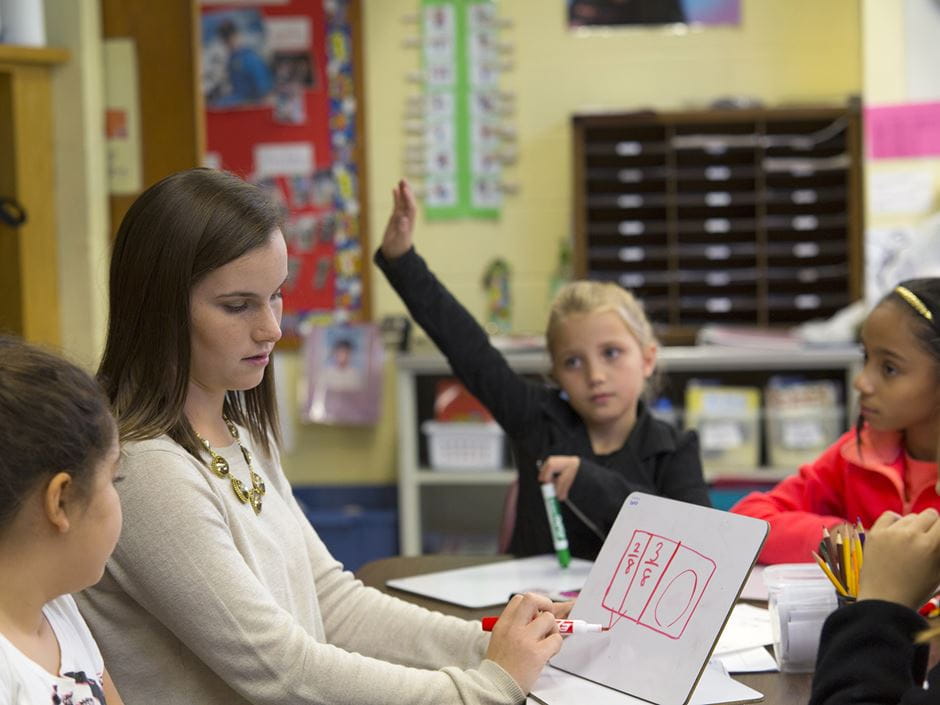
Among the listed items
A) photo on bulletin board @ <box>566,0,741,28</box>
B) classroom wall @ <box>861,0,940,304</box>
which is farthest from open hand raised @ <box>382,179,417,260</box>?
photo on bulletin board @ <box>566,0,741,28</box>

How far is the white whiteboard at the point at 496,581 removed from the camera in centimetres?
187

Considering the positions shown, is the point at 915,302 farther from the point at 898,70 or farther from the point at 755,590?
the point at 898,70

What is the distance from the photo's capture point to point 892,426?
1.93m

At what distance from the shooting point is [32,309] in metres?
3.09

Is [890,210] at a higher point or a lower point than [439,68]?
lower

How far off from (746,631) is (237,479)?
2.32ft

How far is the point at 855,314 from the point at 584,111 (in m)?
1.19

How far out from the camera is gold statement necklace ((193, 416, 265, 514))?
1.45m

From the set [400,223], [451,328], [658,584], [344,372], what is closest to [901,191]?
[344,372]

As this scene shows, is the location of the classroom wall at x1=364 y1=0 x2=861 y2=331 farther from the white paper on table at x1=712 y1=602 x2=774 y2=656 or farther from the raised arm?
the white paper on table at x1=712 y1=602 x2=774 y2=656

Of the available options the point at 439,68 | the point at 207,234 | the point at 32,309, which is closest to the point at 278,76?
the point at 439,68

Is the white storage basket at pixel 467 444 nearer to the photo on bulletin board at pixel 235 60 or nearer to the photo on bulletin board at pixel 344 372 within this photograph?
the photo on bulletin board at pixel 344 372

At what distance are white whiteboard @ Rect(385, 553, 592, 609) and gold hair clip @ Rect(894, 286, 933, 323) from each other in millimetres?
655

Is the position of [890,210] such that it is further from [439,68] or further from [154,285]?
[154,285]
